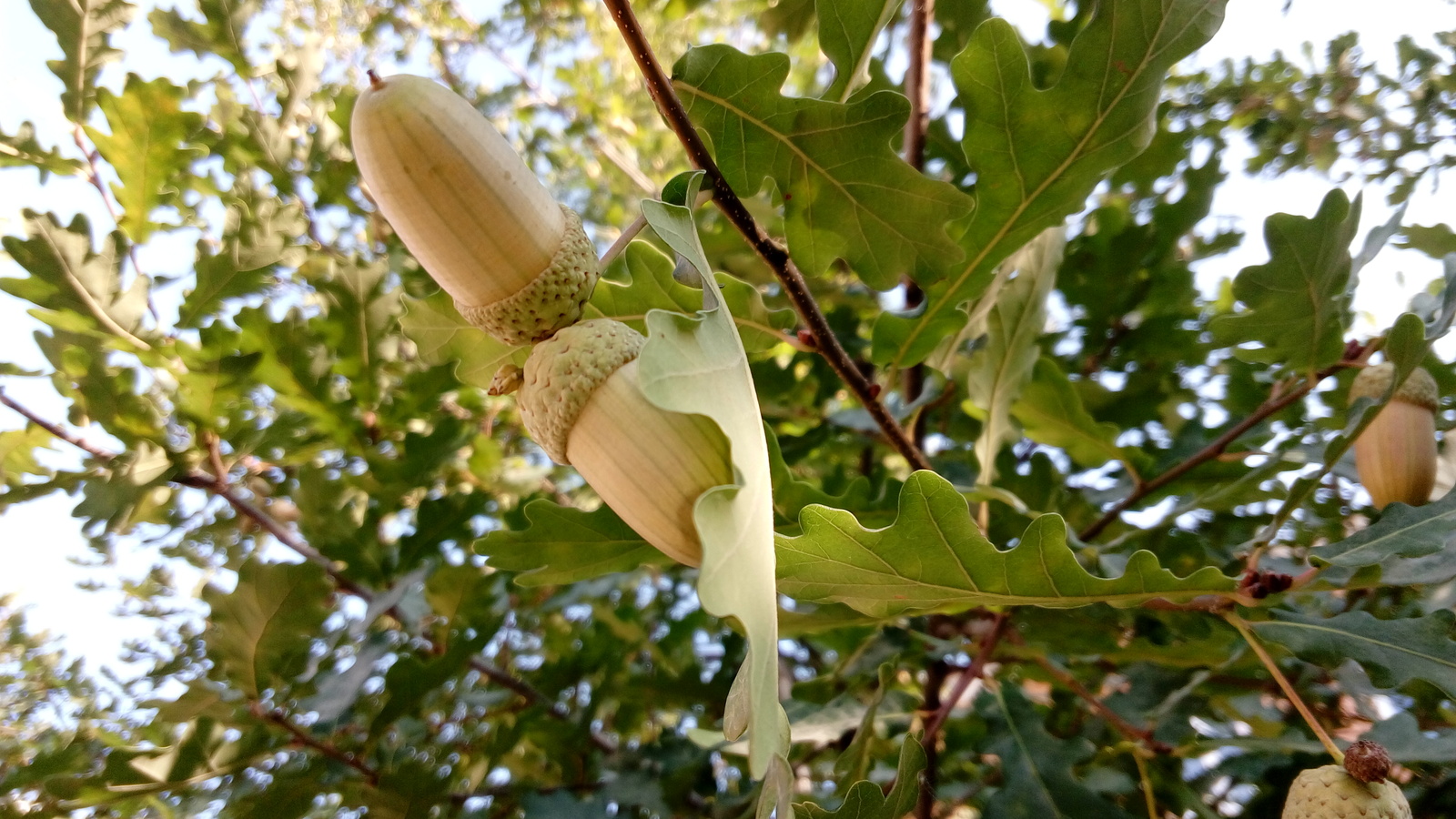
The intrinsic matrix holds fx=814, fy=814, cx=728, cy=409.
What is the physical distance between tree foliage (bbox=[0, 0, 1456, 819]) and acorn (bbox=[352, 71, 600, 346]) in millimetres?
105

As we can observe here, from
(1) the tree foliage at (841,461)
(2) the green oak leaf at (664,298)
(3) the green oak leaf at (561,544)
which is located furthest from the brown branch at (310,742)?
(2) the green oak leaf at (664,298)

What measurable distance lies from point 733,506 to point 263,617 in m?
0.90

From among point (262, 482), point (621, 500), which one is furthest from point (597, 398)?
point (262, 482)

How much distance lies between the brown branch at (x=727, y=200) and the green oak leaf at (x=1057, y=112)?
0.13 metres

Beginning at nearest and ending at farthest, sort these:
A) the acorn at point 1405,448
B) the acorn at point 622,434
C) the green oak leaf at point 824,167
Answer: the acorn at point 622,434 < the green oak leaf at point 824,167 < the acorn at point 1405,448

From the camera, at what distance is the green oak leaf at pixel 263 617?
1033mm

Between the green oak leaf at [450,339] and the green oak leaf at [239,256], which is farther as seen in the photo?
the green oak leaf at [239,256]

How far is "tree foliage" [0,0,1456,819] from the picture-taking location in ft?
2.48

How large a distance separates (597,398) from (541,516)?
362mm

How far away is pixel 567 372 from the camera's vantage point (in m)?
0.56

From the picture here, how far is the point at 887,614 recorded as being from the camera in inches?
29.5

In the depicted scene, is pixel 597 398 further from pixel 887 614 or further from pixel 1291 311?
pixel 1291 311

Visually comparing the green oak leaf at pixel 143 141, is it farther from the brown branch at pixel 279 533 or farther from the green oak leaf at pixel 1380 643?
the green oak leaf at pixel 1380 643

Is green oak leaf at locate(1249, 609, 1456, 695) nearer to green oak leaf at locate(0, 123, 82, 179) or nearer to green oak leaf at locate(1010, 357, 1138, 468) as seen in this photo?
green oak leaf at locate(1010, 357, 1138, 468)
